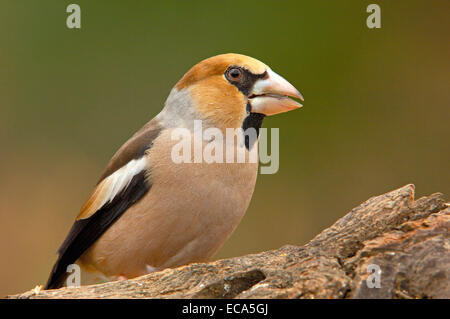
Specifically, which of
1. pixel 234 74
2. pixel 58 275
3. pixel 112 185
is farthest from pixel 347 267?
pixel 58 275

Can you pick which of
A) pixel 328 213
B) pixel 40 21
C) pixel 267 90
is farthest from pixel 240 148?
pixel 40 21

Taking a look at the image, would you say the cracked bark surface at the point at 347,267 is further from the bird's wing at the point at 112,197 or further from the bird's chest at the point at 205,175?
the bird's wing at the point at 112,197

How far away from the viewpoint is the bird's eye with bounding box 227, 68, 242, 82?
2570 mm

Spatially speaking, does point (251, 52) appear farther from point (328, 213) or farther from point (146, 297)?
point (146, 297)

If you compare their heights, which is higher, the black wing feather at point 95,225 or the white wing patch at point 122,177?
the white wing patch at point 122,177

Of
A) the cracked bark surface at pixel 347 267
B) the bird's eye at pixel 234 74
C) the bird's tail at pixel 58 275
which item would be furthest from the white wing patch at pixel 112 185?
the cracked bark surface at pixel 347 267

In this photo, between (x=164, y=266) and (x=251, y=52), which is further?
(x=251, y=52)

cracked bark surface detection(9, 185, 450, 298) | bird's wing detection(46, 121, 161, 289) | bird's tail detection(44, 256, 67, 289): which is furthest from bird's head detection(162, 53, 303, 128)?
bird's tail detection(44, 256, 67, 289)

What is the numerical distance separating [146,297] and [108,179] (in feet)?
2.82

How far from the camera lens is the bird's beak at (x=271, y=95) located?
254cm

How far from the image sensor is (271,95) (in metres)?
2.55

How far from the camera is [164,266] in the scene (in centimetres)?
253

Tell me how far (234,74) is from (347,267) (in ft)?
3.50

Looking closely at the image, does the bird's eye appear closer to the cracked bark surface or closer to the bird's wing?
the bird's wing
